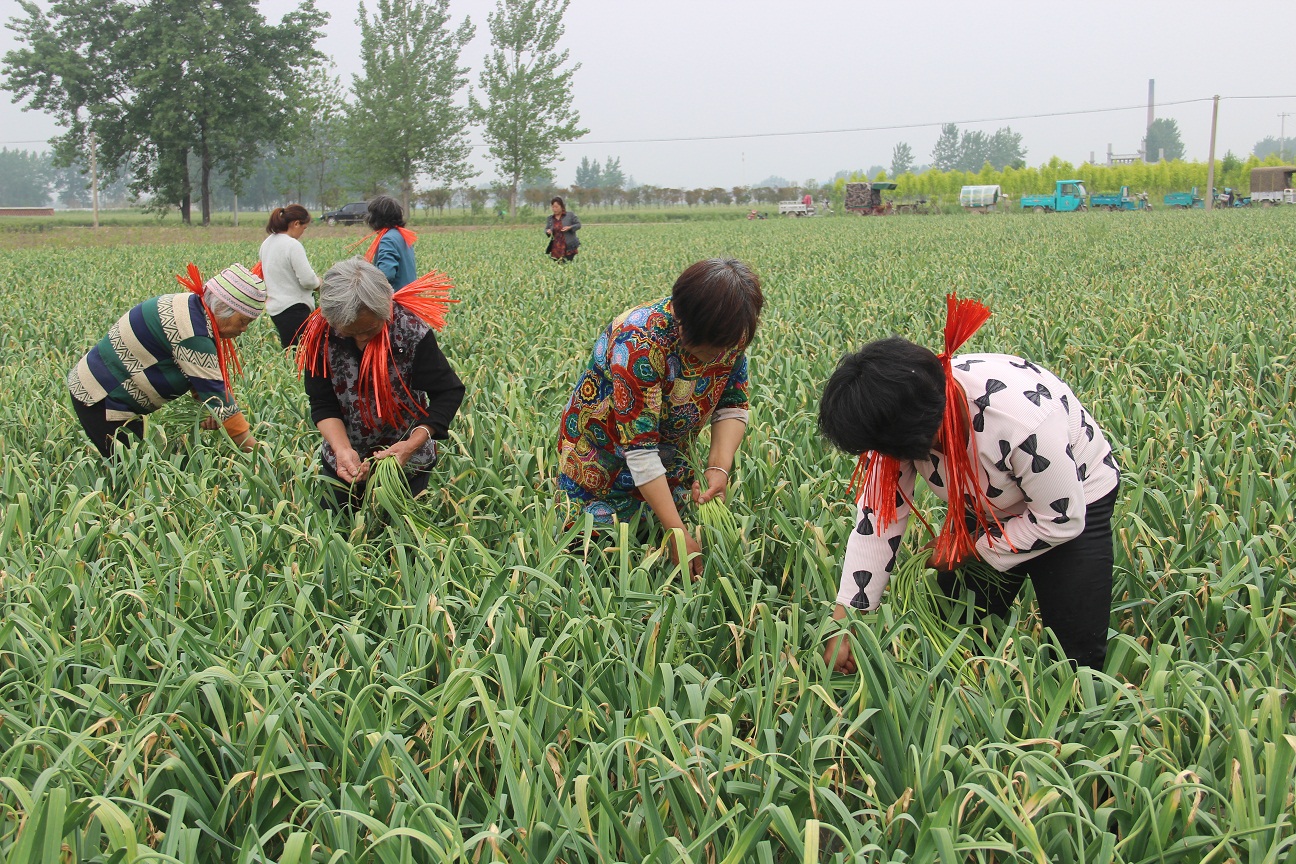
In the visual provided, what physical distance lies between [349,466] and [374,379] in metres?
0.31

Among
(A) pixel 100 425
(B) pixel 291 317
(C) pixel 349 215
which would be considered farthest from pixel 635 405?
(C) pixel 349 215

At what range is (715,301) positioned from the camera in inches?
87.4

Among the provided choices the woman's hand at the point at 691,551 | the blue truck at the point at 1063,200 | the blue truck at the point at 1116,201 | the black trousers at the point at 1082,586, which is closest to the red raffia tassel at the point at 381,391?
the woman's hand at the point at 691,551

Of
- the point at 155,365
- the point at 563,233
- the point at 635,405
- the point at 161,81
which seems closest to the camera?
the point at 635,405

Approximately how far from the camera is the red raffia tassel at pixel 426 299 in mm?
3137

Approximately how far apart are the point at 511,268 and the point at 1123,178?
57.4 metres

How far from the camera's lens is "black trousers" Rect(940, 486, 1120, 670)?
2.08 m

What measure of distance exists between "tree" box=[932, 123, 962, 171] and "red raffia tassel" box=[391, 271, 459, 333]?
5725 inches

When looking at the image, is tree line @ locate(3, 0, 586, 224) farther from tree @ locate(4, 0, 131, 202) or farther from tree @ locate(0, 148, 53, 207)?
tree @ locate(0, 148, 53, 207)

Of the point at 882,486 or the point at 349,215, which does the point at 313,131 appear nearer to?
the point at 349,215

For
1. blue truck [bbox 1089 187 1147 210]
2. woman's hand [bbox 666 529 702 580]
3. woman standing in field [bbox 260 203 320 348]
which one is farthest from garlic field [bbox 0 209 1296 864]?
blue truck [bbox 1089 187 1147 210]

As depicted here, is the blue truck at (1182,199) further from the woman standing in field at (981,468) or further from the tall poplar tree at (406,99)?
the woman standing in field at (981,468)

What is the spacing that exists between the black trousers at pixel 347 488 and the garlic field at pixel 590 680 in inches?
3.6

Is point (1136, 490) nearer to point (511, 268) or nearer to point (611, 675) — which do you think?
point (611, 675)
